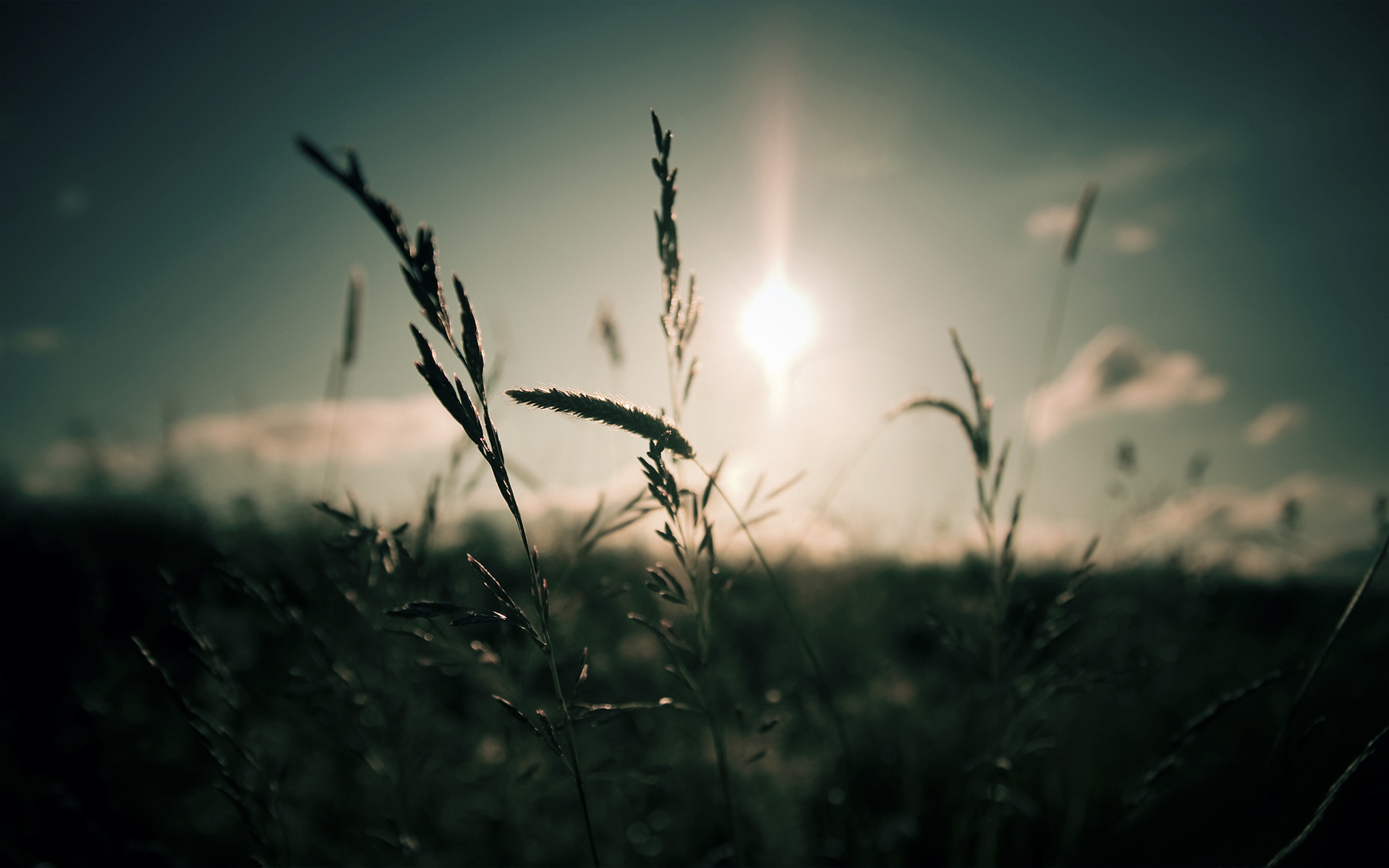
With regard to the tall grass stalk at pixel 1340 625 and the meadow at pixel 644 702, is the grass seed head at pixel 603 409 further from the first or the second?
the tall grass stalk at pixel 1340 625

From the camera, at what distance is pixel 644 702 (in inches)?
50.2

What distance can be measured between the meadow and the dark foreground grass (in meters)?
0.02

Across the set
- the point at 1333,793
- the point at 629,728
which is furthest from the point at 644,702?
the point at 629,728

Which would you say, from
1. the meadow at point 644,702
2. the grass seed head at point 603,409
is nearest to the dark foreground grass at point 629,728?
the meadow at point 644,702

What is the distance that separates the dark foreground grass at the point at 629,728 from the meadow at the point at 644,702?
17 millimetres

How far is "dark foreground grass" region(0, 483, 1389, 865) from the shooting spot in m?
1.19

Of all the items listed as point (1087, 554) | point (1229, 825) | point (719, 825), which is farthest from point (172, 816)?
point (1229, 825)

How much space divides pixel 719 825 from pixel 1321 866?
1.70 meters

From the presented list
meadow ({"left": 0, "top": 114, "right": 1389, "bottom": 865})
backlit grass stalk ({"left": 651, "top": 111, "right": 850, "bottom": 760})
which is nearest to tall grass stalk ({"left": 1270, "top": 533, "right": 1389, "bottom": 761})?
meadow ({"left": 0, "top": 114, "right": 1389, "bottom": 865})

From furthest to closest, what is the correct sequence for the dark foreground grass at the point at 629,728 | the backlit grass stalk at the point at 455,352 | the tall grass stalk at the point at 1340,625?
the dark foreground grass at the point at 629,728 < the tall grass stalk at the point at 1340,625 < the backlit grass stalk at the point at 455,352

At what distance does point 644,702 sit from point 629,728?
1.82 meters

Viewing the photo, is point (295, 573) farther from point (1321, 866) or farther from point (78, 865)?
point (1321, 866)

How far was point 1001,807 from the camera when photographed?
4.99 feet

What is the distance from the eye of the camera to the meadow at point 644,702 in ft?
2.80
